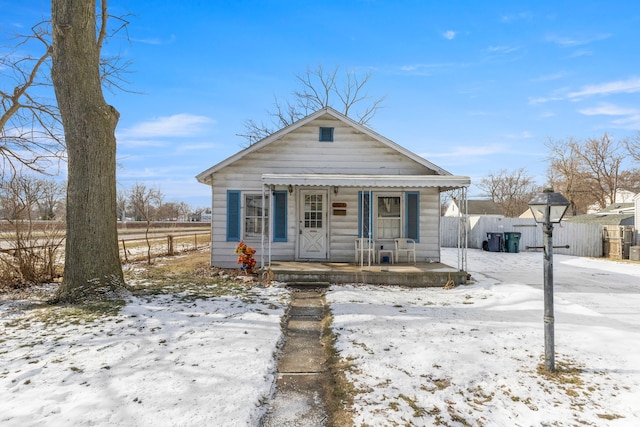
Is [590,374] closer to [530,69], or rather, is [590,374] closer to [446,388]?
[446,388]

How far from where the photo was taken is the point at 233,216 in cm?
1021

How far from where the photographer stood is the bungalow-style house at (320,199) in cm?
1023

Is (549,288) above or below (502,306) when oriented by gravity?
above

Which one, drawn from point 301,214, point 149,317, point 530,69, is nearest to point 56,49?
point 149,317

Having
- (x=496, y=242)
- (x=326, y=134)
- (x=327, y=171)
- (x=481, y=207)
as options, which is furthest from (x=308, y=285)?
(x=481, y=207)

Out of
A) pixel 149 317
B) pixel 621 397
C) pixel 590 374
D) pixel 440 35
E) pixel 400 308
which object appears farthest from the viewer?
pixel 440 35

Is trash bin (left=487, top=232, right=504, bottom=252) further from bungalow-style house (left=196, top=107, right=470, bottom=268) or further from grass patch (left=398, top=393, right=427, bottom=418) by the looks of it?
grass patch (left=398, top=393, right=427, bottom=418)

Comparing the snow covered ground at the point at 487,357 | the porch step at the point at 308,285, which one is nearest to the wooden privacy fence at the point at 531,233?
the snow covered ground at the point at 487,357

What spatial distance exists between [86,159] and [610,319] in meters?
9.46

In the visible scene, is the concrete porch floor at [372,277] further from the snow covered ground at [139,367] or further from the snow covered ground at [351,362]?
the snow covered ground at [139,367]

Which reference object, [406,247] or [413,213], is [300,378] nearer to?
[406,247]

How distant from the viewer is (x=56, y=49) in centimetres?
642

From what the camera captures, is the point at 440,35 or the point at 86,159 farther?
the point at 440,35

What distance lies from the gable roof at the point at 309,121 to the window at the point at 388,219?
4.61ft
